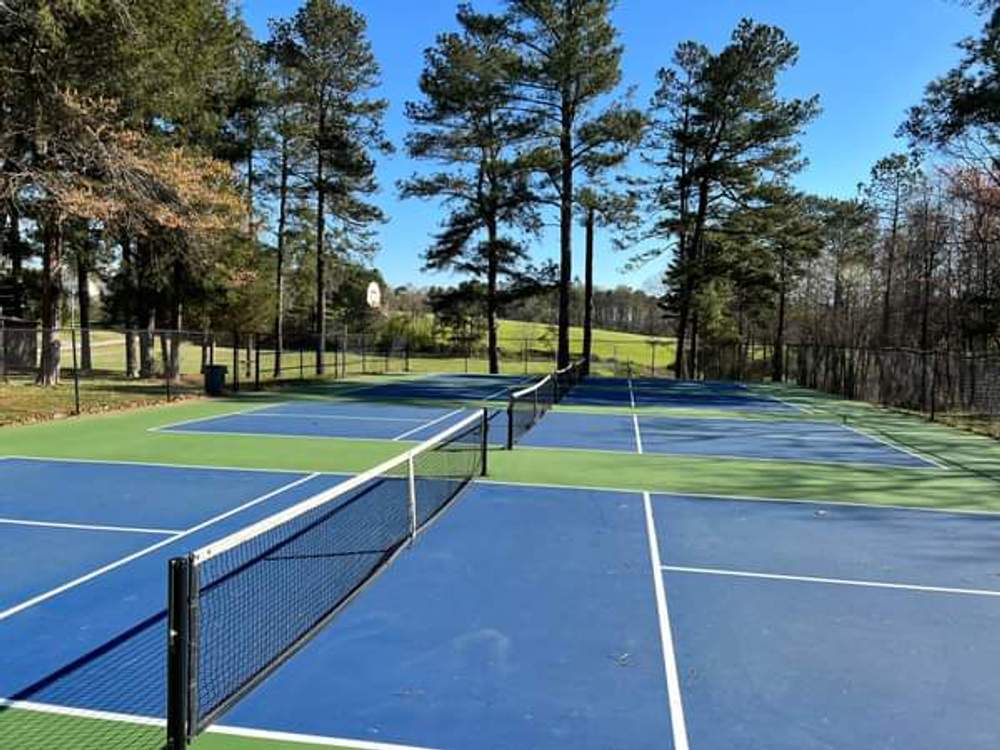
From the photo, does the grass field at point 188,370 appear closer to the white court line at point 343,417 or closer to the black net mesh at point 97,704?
the white court line at point 343,417

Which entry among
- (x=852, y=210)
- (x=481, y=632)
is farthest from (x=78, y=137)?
(x=852, y=210)

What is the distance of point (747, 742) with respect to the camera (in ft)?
12.9

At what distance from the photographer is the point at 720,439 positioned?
15.9 meters

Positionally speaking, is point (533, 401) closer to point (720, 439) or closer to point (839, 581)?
point (720, 439)

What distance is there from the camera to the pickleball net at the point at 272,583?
3539 mm

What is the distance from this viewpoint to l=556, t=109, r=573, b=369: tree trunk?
111ft

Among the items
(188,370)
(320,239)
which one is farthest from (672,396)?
(188,370)

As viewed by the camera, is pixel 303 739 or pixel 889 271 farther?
pixel 889 271

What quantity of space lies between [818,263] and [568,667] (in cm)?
5534

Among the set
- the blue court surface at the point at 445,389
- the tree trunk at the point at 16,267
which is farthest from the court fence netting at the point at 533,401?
the tree trunk at the point at 16,267

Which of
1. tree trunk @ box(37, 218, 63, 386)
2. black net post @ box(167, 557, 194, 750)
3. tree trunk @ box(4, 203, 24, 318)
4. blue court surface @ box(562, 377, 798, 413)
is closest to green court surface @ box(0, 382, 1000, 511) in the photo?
black net post @ box(167, 557, 194, 750)

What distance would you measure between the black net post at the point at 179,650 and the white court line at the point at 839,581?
4342mm

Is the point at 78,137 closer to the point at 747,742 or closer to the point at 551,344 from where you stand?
the point at 747,742

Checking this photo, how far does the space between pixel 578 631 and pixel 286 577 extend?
238 cm
